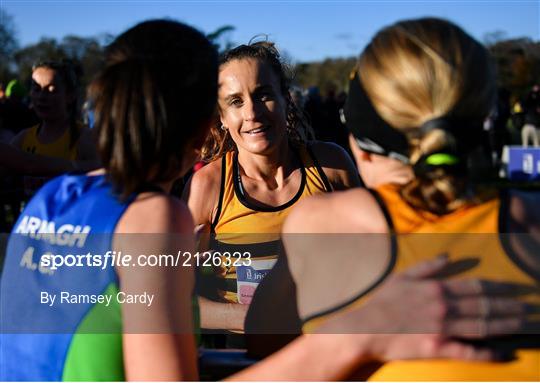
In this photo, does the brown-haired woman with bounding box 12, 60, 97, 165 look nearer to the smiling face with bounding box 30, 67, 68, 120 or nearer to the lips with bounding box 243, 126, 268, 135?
the smiling face with bounding box 30, 67, 68, 120

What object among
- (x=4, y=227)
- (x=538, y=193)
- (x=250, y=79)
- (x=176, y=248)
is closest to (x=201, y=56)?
(x=176, y=248)

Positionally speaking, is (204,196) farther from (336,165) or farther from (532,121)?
(532,121)

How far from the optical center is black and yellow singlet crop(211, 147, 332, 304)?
2900 mm

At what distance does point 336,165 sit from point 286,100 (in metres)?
0.50

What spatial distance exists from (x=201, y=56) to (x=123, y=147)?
0.28 m

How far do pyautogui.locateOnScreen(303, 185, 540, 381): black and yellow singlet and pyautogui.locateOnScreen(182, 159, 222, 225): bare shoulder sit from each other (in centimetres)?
169

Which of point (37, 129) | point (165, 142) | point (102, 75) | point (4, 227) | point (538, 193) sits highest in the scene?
point (102, 75)

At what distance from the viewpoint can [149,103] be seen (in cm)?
144

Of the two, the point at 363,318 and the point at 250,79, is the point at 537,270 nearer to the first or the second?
the point at 363,318

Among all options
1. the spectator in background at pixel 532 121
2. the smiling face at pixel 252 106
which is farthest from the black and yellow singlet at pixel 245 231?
the spectator in background at pixel 532 121

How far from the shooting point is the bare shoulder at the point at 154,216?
55.4 inches

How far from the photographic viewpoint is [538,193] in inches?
56.1

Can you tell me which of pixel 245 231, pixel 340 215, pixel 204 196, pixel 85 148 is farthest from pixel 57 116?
pixel 340 215

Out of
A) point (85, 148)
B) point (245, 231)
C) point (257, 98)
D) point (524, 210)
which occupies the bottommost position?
point (85, 148)
